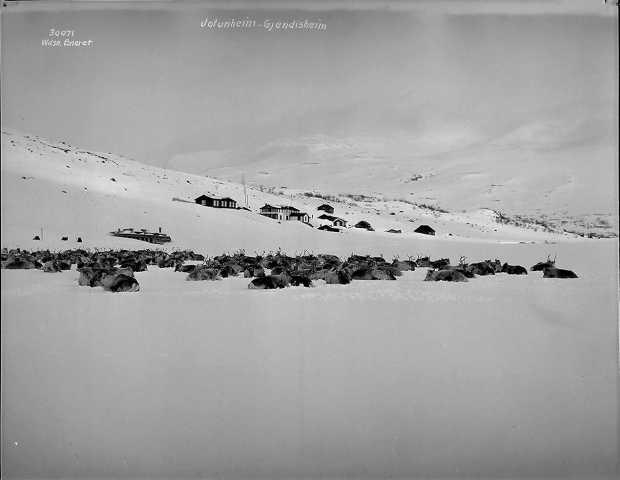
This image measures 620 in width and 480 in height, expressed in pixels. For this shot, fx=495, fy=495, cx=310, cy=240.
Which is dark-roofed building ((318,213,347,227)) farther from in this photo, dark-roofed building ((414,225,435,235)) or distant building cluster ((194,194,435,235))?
dark-roofed building ((414,225,435,235))

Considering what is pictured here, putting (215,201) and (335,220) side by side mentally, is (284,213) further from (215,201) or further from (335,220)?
(215,201)

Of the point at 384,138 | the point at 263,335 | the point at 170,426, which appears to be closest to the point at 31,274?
the point at 170,426

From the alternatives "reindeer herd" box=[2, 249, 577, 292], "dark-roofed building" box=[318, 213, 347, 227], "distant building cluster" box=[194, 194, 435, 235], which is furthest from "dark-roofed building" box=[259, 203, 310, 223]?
"reindeer herd" box=[2, 249, 577, 292]

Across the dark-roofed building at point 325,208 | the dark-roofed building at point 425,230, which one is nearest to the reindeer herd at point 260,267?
the dark-roofed building at point 425,230

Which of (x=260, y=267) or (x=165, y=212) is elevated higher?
(x=165, y=212)

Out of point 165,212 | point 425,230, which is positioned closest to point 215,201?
point 165,212

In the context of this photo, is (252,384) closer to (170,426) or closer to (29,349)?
(170,426)

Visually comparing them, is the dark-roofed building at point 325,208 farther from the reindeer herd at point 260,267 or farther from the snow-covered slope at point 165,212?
the reindeer herd at point 260,267
